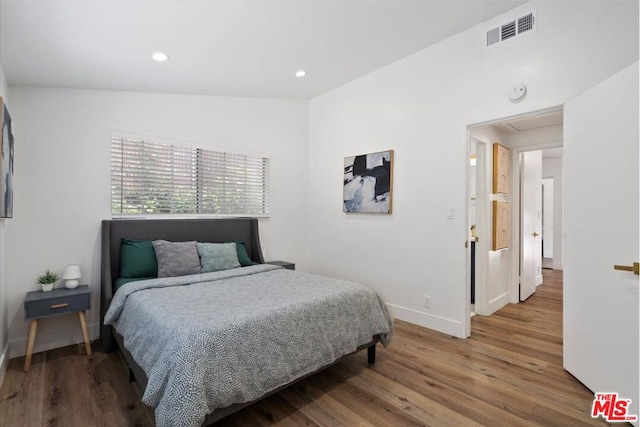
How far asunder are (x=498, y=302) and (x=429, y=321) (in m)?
1.33

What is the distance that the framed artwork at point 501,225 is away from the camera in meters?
4.01

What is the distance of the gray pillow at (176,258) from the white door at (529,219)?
14.1 ft

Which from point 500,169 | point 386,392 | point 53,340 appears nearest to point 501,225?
point 500,169

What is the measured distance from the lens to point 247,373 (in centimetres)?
176

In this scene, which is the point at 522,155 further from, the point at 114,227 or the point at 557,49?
the point at 114,227

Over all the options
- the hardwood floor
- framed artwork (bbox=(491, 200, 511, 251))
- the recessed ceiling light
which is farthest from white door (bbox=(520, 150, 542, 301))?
the recessed ceiling light

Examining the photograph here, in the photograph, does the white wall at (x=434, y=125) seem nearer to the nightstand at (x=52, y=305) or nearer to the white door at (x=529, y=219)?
the white door at (x=529, y=219)

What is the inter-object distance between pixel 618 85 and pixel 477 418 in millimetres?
2217

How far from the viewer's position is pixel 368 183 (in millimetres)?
4047

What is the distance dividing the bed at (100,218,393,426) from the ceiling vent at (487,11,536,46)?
2528 mm

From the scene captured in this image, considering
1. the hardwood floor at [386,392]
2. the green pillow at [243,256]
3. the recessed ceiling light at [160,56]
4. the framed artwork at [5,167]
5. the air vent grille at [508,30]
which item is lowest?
the hardwood floor at [386,392]

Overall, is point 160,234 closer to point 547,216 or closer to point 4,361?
point 4,361

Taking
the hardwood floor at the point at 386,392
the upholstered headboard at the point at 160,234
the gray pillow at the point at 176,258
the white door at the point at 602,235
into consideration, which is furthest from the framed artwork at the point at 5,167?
the white door at the point at 602,235

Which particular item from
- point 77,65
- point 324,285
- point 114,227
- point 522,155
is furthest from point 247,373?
point 522,155
